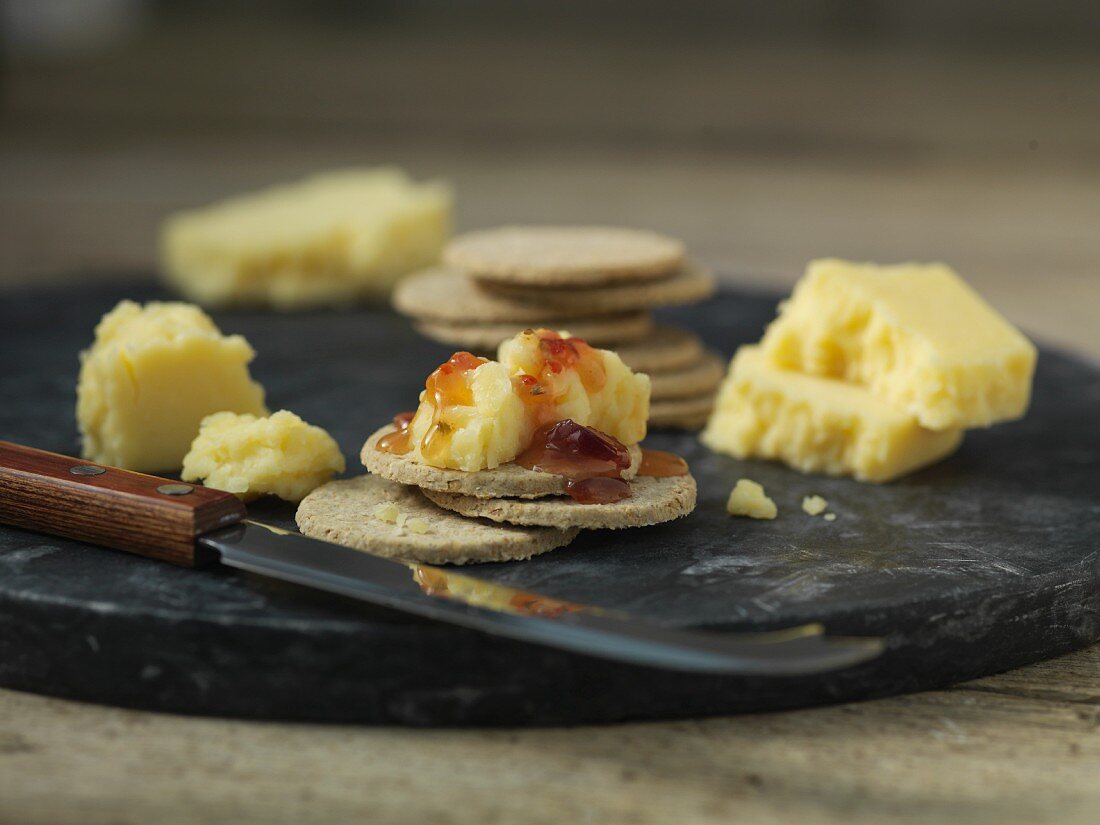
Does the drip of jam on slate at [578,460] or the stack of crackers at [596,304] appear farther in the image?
the stack of crackers at [596,304]

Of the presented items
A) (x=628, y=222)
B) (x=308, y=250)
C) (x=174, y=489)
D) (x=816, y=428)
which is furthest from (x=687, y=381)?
(x=628, y=222)

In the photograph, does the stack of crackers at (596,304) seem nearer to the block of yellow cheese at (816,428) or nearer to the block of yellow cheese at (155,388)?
the block of yellow cheese at (816,428)

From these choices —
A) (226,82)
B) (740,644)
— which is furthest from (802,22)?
(740,644)

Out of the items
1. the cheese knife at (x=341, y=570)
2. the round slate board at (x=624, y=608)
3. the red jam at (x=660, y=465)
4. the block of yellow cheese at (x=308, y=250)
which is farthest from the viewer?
the block of yellow cheese at (x=308, y=250)

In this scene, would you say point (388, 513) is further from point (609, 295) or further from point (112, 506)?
point (609, 295)

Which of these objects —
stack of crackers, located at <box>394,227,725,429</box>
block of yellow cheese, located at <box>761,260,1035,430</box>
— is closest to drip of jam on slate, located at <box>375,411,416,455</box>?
stack of crackers, located at <box>394,227,725,429</box>

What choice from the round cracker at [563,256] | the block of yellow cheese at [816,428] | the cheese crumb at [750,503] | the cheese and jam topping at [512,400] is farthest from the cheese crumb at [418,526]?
the round cracker at [563,256]

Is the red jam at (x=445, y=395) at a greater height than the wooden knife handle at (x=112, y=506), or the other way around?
the red jam at (x=445, y=395)
